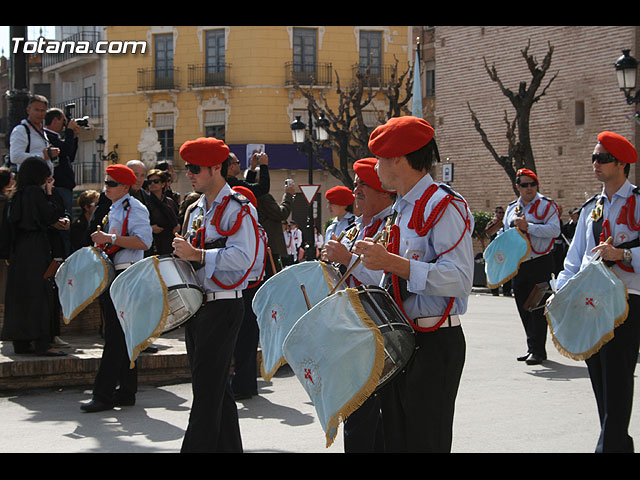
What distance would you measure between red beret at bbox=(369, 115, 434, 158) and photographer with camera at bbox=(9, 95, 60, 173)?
7.03 meters

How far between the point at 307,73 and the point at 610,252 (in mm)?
38880

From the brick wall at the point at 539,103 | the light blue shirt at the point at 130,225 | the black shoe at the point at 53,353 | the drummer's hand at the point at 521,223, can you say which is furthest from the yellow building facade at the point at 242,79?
the light blue shirt at the point at 130,225

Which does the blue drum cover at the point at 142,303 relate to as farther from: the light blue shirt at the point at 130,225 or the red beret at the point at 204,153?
the light blue shirt at the point at 130,225

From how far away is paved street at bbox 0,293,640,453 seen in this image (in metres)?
6.39

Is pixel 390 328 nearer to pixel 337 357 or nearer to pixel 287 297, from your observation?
pixel 337 357

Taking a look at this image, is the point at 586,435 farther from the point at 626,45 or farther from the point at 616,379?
the point at 626,45

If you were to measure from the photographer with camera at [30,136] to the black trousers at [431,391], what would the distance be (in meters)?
7.28

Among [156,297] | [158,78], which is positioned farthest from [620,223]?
[158,78]

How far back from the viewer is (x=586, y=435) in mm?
6629

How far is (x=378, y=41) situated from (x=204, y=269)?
40.4 m

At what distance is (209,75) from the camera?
43.8 metres
